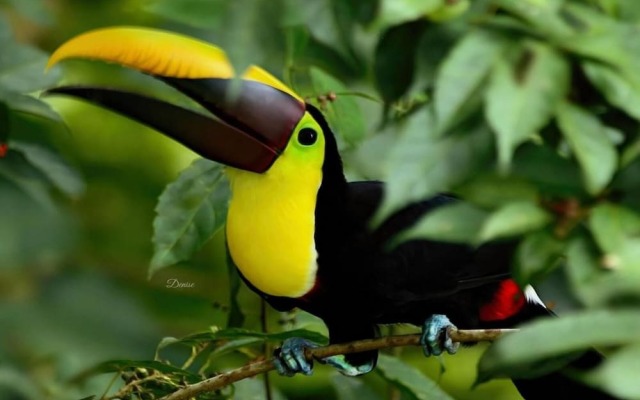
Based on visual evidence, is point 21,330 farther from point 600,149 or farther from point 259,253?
point 600,149

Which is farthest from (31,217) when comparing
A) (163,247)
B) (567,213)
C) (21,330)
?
(567,213)

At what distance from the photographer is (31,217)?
4852 millimetres

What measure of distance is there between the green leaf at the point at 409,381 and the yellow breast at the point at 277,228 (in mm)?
222

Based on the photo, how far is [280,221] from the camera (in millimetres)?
2713

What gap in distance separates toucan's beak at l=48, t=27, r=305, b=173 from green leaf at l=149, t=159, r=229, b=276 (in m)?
0.11

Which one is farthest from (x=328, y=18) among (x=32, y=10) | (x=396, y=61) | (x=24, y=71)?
(x=32, y=10)

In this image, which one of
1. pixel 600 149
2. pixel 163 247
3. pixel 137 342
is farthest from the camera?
pixel 137 342

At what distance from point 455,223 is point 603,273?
0.63 feet

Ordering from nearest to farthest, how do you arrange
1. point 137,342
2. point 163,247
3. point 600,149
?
point 600,149
point 163,247
point 137,342

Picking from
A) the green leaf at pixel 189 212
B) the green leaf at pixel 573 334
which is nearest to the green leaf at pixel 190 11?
the green leaf at pixel 189 212

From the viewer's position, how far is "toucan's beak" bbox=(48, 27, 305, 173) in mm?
2520

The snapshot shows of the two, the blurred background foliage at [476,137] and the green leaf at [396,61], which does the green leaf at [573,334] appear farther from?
the green leaf at [396,61]

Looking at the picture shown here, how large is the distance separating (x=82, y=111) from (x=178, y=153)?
42 cm

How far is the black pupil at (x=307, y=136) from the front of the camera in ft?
9.00
